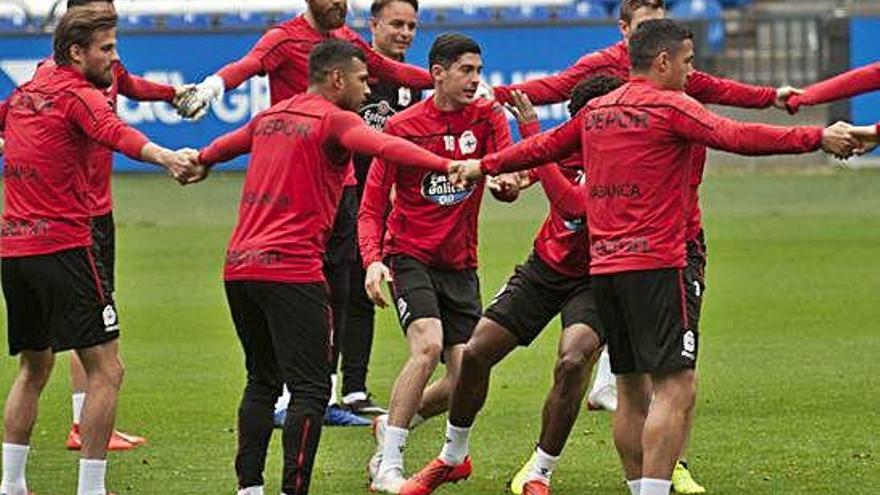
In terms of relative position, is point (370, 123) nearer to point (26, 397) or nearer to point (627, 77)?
point (627, 77)

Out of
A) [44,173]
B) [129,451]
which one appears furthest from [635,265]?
[129,451]

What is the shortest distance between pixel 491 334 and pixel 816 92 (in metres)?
2.17

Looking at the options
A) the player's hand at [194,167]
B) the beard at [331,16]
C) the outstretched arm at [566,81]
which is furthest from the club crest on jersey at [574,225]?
the beard at [331,16]

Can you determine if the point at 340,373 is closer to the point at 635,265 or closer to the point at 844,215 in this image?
the point at 635,265

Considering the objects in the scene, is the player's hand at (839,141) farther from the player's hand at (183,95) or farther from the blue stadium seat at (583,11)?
the blue stadium seat at (583,11)

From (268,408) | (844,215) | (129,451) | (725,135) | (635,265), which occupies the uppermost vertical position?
(725,135)

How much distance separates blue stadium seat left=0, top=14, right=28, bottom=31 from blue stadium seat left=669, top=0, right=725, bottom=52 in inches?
376

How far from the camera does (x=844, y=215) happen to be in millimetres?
26312

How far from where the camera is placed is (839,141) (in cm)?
1008

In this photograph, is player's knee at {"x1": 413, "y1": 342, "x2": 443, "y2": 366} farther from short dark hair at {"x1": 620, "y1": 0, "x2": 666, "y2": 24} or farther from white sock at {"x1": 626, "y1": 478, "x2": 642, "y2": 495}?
short dark hair at {"x1": 620, "y1": 0, "x2": 666, "y2": 24}

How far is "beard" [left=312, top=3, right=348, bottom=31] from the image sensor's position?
549 inches

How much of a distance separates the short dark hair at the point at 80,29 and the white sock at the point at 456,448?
282cm

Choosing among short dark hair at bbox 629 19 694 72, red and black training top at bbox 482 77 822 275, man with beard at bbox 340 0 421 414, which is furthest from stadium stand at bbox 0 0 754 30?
red and black training top at bbox 482 77 822 275

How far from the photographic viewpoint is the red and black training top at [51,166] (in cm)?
1121
